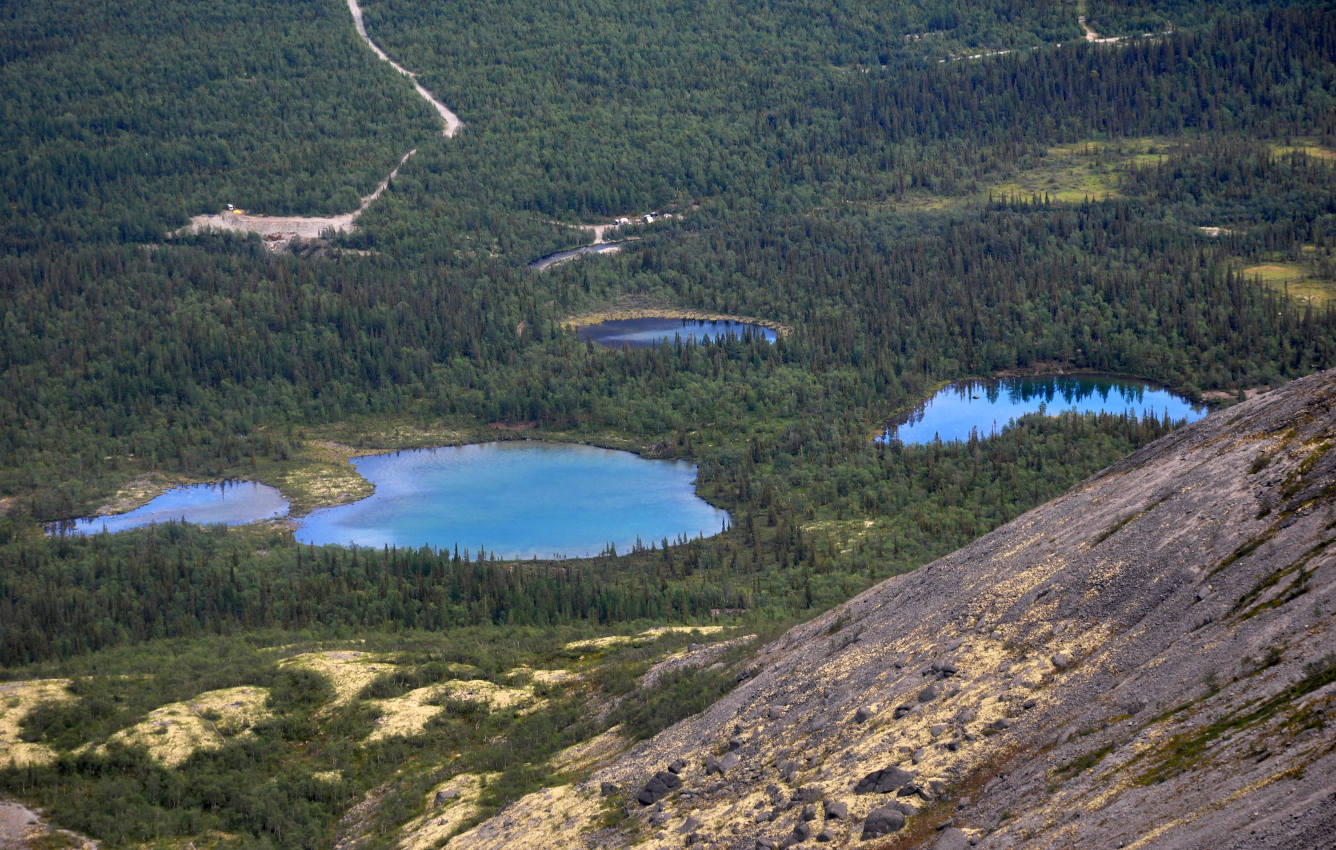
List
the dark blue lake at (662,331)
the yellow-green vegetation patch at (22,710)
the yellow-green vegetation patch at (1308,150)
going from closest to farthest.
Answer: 1. the yellow-green vegetation patch at (22,710)
2. the dark blue lake at (662,331)
3. the yellow-green vegetation patch at (1308,150)

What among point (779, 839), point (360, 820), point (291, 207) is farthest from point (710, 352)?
point (779, 839)

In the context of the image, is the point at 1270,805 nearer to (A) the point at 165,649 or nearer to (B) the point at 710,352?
(A) the point at 165,649

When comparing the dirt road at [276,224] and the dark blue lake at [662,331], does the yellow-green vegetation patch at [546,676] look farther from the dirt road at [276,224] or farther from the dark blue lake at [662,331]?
the dirt road at [276,224]

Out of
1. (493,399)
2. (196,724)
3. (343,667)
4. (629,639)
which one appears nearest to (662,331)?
(493,399)

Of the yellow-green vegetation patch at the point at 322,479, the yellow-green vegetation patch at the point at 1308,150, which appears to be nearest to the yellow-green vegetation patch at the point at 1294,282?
the yellow-green vegetation patch at the point at 1308,150

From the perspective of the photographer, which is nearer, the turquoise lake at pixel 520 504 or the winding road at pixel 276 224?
the turquoise lake at pixel 520 504

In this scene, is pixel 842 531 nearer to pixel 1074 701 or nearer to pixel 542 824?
pixel 542 824
